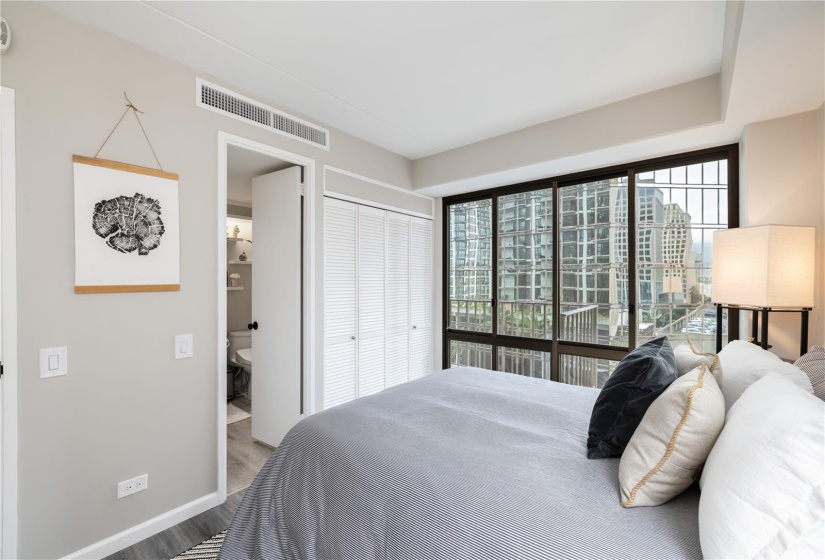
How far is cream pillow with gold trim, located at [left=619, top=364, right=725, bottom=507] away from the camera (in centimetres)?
105

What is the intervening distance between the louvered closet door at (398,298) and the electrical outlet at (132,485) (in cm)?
210

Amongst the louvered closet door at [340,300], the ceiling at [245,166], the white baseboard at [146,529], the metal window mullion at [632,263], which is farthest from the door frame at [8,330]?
the metal window mullion at [632,263]

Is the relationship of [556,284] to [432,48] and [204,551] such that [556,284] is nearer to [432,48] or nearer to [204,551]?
[432,48]

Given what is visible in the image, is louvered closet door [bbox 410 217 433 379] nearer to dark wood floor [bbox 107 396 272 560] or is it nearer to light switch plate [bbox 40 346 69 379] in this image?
dark wood floor [bbox 107 396 272 560]

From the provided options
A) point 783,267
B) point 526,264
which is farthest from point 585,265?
point 783,267

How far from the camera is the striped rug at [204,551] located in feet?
6.26

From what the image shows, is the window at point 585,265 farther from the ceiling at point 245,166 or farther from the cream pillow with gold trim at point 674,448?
the ceiling at point 245,166

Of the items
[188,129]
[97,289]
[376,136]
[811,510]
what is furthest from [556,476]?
[376,136]

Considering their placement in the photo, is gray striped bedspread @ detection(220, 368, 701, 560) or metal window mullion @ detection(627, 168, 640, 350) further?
metal window mullion @ detection(627, 168, 640, 350)

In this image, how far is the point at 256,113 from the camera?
2613 millimetres

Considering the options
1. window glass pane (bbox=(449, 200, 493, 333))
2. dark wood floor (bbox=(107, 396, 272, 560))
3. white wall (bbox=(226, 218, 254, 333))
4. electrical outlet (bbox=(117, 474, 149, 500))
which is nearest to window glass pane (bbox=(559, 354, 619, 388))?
window glass pane (bbox=(449, 200, 493, 333))

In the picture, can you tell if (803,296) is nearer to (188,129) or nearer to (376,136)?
(376,136)

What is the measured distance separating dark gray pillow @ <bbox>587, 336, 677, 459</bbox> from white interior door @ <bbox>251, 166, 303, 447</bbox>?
2.26 metres

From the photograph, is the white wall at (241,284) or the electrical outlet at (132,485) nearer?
the electrical outlet at (132,485)
